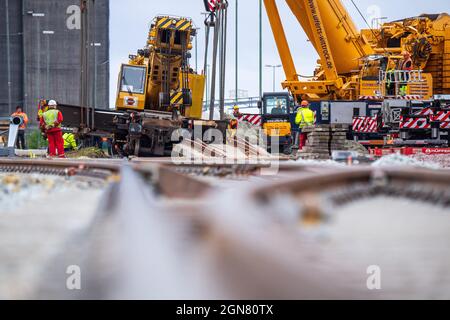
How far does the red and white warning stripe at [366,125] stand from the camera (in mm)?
18781

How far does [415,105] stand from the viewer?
18281mm

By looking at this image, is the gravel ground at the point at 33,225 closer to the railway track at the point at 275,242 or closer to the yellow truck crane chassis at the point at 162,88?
the railway track at the point at 275,242

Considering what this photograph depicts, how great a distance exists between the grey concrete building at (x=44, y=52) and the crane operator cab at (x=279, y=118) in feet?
59.1

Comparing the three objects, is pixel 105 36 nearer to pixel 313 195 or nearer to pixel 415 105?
pixel 415 105

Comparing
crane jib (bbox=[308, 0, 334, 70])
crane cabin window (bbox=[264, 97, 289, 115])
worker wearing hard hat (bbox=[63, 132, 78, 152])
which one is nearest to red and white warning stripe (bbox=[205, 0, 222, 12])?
worker wearing hard hat (bbox=[63, 132, 78, 152])

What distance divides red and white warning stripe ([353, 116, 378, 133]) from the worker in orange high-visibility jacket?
787 cm

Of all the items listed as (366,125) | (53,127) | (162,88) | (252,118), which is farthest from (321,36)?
(53,127)

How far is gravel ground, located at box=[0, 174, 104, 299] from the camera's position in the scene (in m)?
2.25

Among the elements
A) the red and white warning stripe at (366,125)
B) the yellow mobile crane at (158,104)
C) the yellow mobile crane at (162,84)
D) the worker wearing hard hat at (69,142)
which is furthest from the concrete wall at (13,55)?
the red and white warning stripe at (366,125)

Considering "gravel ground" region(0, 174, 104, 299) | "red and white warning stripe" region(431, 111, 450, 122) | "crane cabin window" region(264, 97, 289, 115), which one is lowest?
"gravel ground" region(0, 174, 104, 299)

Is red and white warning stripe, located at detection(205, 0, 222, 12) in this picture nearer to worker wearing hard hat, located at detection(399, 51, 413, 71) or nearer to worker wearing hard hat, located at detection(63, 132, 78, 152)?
worker wearing hard hat, located at detection(63, 132, 78, 152)

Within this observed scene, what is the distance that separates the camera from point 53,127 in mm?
14516

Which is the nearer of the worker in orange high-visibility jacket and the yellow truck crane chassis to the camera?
the worker in orange high-visibility jacket
